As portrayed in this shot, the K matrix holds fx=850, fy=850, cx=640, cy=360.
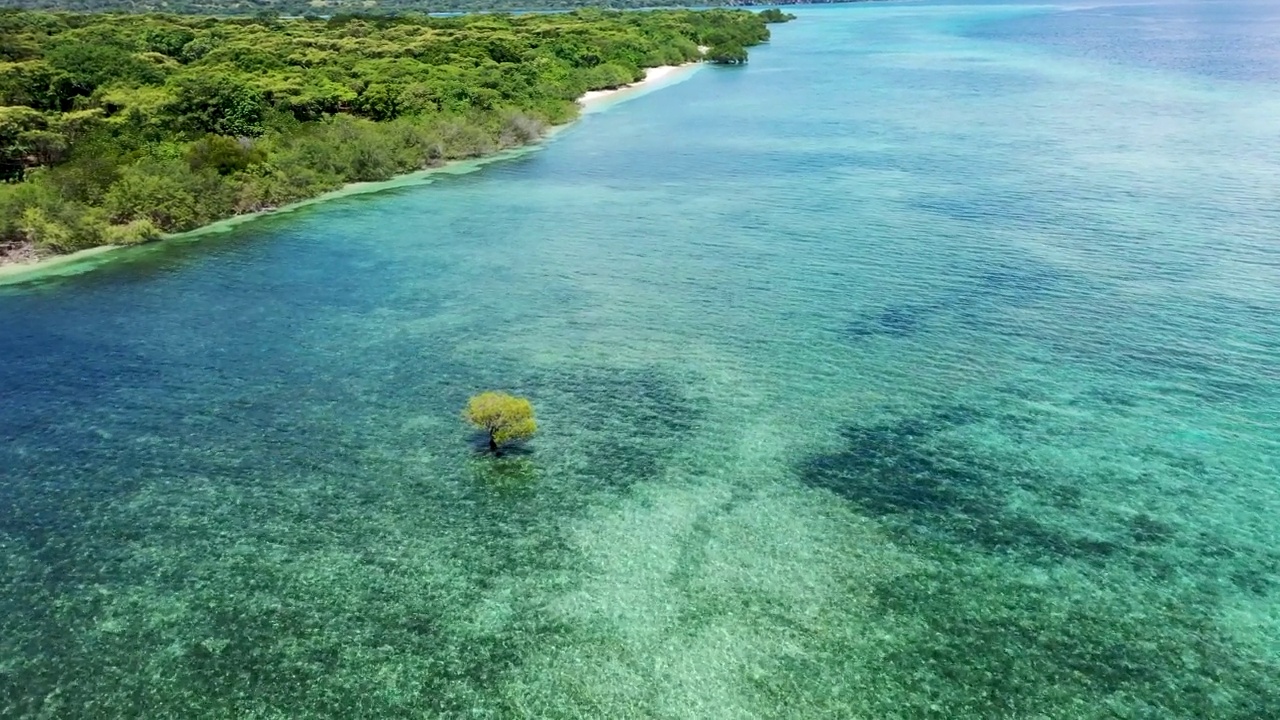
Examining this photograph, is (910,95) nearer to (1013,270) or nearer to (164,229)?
(1013,270)

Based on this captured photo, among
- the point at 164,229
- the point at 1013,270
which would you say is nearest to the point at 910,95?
the point at 1013,270

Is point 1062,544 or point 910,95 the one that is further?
point 910,95

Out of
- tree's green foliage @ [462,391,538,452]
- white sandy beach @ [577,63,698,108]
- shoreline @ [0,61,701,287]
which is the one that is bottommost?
tree's green foliage @ [462,391,538,452]

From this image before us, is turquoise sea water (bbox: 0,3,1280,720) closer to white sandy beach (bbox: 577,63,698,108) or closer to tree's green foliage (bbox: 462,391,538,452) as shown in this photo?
tree's green foliage (bbox: 462,391,538,452)

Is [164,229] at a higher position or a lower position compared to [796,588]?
higher

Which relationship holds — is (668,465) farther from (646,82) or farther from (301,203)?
(646,82)

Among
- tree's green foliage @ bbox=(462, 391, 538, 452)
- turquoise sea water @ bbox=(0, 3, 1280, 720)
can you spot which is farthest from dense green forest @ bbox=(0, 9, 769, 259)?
tree's green foliage @ bbox=(462, 391, 538, 452)

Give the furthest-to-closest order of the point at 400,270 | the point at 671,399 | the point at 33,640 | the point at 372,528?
the point at 400,270 < the point at 671,399 < the point at 372,528 < the point at 33,640
